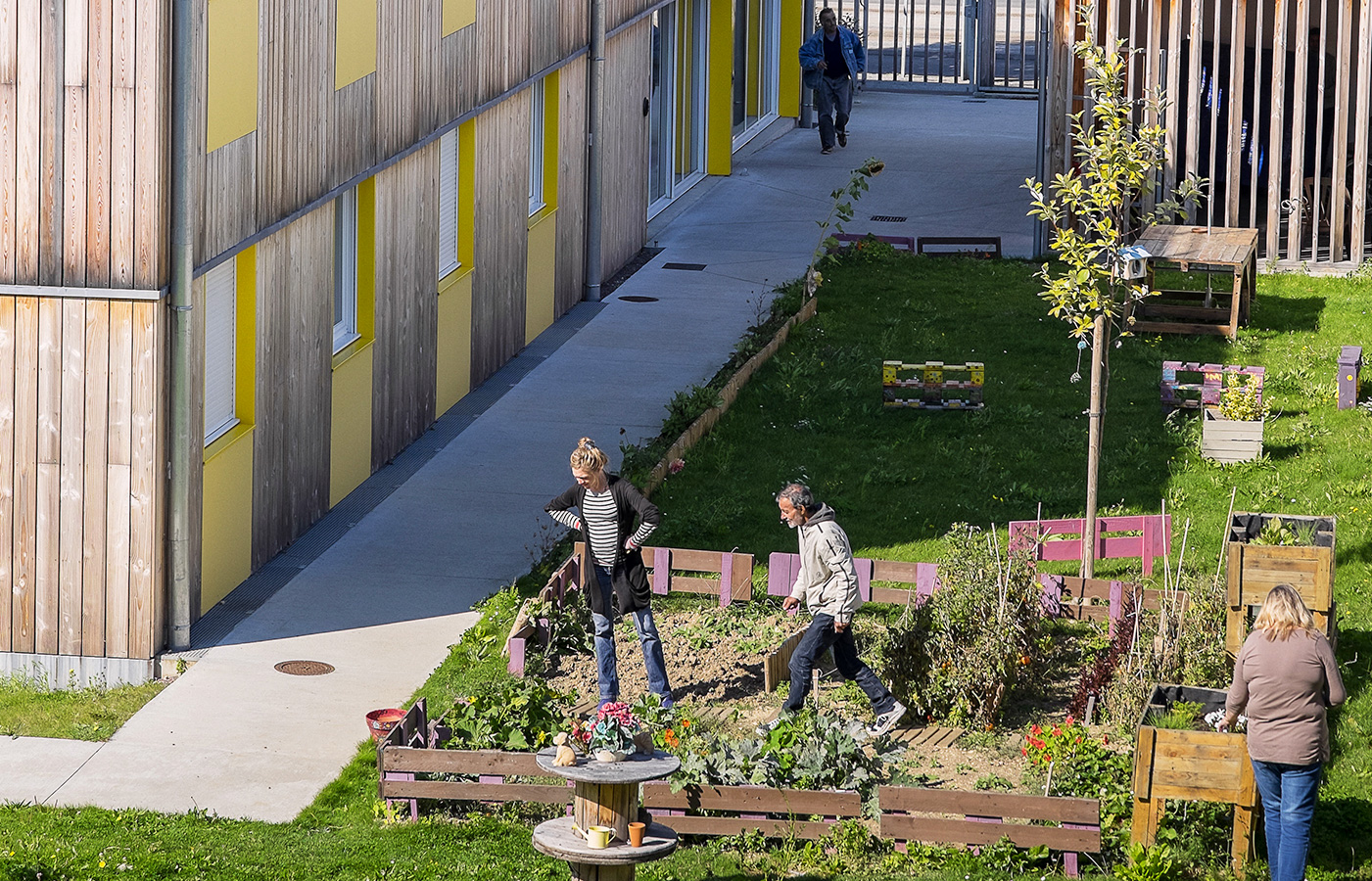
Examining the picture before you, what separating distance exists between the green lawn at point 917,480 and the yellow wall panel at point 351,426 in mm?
2224

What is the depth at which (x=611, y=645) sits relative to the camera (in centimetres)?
1035

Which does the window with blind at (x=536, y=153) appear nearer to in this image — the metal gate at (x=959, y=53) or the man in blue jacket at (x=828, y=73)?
the man in blue jacket at (x=828, y=73)

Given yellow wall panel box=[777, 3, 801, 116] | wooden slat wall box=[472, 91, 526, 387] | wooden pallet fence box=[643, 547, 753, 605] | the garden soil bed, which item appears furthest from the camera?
yellow wall panel box=[777, 3, 801, 116]

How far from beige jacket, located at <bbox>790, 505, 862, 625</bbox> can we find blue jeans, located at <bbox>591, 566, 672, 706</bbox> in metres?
0.88

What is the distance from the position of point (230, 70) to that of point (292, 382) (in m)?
2.40

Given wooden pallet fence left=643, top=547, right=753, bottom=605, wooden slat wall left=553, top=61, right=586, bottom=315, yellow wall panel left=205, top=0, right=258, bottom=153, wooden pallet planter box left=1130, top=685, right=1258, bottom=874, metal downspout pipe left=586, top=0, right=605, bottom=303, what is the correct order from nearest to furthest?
wooden pallet planter box left=1130, top=685, right=1258, bottom=874 < yellow wall panel left=205, top=0, right=258, bottom=153 < wooden pallet fence left=643, top=547, right=753, bottom=605 < wooden slat wall left=553, top=61, right=586, bottom=315 < metal downspout pipe left=586, top=0, right=605, bottom=303

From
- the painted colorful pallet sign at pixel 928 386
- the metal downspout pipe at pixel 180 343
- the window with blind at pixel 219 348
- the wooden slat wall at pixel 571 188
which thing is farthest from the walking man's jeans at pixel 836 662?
the wooden slat wall at pixel 571 188

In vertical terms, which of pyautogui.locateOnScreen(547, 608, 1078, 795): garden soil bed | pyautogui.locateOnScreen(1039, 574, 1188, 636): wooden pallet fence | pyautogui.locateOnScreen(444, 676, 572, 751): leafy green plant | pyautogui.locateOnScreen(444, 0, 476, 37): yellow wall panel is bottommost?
pyautogui.locateOnScreen(547, 608, 1078, 795): garden soil bed

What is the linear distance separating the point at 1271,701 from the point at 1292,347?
36.2 feet

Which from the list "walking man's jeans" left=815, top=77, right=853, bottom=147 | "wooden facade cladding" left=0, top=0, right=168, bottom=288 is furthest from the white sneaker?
"walking man's jeans" left=815, top=77, right=853, bottom=147

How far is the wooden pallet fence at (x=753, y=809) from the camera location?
8750 millimetres

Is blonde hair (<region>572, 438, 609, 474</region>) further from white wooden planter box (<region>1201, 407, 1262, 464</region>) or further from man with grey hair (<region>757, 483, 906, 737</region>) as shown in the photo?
white wooden planter box (<region>1201, 407, 1262, 464</region>)

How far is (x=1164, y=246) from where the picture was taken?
1873 centimetres

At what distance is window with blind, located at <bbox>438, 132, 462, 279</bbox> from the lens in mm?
16250
